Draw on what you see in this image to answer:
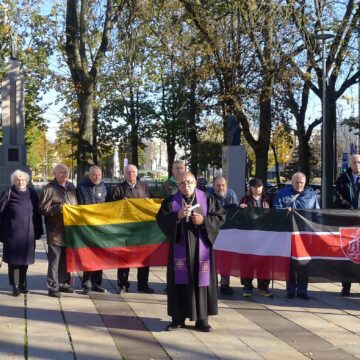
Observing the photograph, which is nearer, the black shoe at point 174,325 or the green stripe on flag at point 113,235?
the black shoe at point 174,325

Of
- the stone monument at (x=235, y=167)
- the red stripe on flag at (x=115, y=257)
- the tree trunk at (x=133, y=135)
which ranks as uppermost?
the tree trunk at (x=133, y=135)

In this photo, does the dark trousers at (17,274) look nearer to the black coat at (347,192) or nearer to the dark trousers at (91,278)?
the dark trousers at (91,278)

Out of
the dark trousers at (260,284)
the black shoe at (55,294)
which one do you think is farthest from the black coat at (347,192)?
the black shoe at (55,294)

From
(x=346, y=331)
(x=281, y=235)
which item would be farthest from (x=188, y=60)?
(x=346, y=331)

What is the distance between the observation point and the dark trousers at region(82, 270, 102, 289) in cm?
909

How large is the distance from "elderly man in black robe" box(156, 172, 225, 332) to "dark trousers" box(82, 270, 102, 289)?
2.50 metres

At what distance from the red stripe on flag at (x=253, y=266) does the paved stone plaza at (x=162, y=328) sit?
0.34 meters

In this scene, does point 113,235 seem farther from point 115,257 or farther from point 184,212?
point 184,212

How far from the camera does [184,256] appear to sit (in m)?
6.88

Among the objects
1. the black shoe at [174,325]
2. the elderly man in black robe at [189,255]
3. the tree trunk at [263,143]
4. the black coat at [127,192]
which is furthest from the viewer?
the tree trunk at [263,143]

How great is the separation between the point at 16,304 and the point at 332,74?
17.9 m

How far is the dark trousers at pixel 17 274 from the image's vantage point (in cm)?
888

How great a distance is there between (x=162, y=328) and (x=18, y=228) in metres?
2.88

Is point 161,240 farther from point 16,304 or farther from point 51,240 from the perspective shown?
point 16,304
